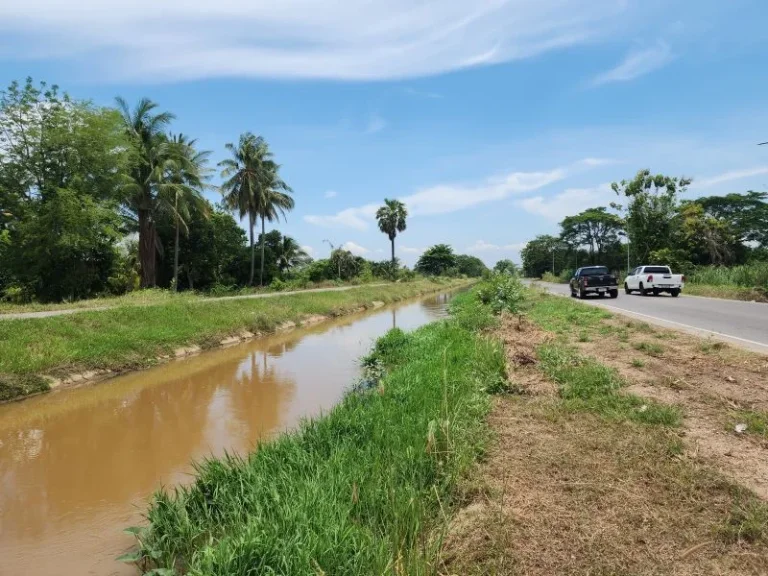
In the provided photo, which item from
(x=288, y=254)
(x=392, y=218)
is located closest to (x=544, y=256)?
(x=392, y=218)

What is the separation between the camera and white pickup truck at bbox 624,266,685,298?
2475 cm

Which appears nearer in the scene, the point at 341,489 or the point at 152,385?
the point at 341,489

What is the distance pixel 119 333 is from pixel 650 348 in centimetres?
1318

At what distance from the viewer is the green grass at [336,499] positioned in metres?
2.99

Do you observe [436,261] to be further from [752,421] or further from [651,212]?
[752,421]

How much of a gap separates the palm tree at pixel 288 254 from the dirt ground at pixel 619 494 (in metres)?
48.2

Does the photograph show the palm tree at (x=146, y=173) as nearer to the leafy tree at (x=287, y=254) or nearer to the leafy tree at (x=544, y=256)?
the leafy tree at (x=287, y=254)

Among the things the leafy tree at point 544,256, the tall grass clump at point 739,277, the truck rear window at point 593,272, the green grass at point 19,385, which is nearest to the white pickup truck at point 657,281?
the truck rear window at point 593,272

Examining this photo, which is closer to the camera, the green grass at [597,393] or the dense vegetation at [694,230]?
the green grass at [597,393]

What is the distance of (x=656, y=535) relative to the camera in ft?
10.4

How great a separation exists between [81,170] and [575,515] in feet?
98.7

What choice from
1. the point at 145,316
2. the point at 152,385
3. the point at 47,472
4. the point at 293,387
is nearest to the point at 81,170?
the point at 145,316

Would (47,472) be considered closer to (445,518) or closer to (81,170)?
(445,518)

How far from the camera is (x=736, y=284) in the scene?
87.7ft
